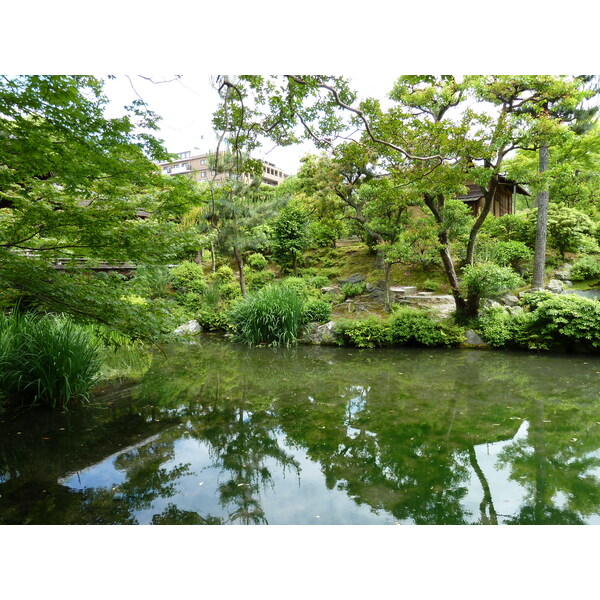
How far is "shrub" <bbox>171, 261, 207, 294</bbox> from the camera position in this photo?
10180mm

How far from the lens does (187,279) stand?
10359 millimetres

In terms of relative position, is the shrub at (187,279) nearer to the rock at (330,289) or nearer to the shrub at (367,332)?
the rock at (330,289)

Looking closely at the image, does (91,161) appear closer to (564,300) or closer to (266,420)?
(266,420)

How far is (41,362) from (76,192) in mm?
1819

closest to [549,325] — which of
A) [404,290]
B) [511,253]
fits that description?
[404,290]

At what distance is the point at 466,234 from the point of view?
741 centimetres

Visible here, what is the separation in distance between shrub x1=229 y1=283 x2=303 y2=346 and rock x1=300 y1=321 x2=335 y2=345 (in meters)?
0.21

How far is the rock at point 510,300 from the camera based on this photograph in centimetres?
747

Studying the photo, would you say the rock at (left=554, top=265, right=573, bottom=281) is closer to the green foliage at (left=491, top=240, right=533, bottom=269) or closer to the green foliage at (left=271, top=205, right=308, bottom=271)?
the green foliage at (left=491, top=240, right=533, bottom=269)

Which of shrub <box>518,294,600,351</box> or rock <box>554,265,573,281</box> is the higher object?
rock <box>554,265,573,281</box>

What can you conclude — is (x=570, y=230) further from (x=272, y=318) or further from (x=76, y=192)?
(x=76, y=192)

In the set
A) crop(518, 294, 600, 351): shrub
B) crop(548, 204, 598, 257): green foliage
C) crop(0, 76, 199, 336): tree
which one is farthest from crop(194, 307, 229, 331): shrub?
crop(548, 204, 598, 257): green foliage
